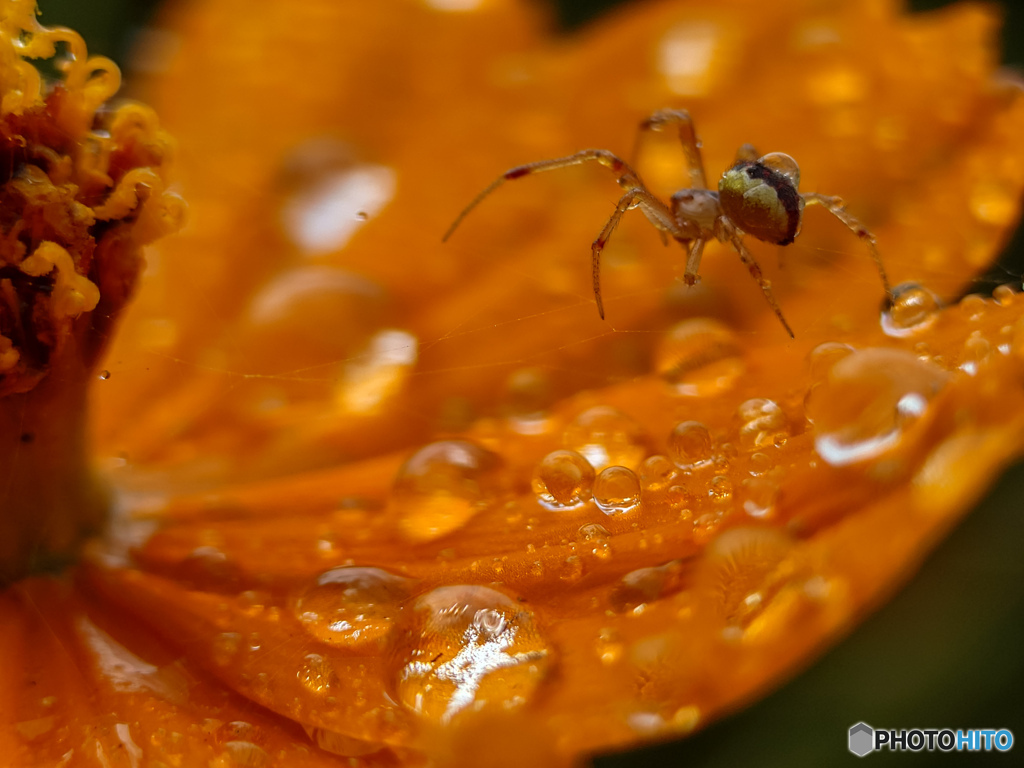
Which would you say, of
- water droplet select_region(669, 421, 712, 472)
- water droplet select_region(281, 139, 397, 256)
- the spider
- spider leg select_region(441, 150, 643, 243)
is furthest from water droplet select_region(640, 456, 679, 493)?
water droplet select_region(281, 139, 397, 256)

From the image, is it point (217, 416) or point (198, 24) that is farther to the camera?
point (198, 24)

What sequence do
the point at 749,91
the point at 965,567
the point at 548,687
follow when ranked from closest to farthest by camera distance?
the point at 548,687 < the point at 965,567 < the point at 749,91

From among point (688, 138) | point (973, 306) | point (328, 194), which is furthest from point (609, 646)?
point (328, 194)

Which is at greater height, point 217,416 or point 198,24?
point 198,24

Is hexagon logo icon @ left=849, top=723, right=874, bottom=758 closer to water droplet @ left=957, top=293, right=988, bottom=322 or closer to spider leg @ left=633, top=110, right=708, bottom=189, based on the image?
water droplet @ left=957, top=293, right=988, bottom=322

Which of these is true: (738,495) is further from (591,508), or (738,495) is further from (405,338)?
(405,338)

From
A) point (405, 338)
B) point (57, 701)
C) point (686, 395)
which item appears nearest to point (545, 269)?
point (405, 338)
